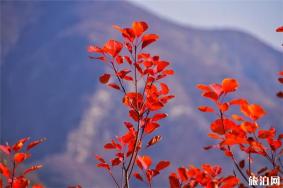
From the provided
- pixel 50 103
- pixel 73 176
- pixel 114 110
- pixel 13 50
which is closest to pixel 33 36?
pixel 13 50

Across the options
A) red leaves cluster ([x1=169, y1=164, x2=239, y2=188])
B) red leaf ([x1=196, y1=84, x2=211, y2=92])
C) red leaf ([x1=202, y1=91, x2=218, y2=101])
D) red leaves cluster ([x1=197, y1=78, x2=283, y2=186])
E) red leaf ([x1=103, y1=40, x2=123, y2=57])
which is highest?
red leaf ([x1=103, y1=40, x2=123, y2=57])

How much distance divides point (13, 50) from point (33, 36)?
584 centimetres

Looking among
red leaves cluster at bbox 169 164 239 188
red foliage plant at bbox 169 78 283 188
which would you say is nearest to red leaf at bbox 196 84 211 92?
red foliage plant at bbox 169 78 283 188

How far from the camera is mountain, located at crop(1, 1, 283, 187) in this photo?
6091 cm

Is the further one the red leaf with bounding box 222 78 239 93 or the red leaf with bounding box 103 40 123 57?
the red leaf with bounding box 103 40 123 57

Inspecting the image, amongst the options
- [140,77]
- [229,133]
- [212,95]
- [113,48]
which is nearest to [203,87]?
[212,95]

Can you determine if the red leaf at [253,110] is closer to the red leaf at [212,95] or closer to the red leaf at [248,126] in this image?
the red leaf at [248,126]

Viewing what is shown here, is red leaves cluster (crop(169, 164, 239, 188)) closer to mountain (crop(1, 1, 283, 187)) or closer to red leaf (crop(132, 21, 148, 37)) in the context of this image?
red leaf (crop(132, 21, 148, 37))

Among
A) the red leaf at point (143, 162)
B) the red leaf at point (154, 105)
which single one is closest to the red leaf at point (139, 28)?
the red leaf at point (154, 105)

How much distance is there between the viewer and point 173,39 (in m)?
94.1

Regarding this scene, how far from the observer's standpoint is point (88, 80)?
7081cm

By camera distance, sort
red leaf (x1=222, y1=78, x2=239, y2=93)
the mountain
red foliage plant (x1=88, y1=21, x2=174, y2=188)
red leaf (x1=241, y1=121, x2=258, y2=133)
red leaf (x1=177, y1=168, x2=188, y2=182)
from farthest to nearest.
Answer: the mountain → red foliage plant (x1=88, y1=21, x2=174, y2=188) → red leaf (x1=177, y1=168, x2=188, y2=182) → red leaf (x1=222, y1=78, x2=239, y2=93) → red leaf (x1=241, y1=121, x2=258, y2=133)

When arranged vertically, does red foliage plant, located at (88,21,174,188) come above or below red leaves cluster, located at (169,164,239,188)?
above

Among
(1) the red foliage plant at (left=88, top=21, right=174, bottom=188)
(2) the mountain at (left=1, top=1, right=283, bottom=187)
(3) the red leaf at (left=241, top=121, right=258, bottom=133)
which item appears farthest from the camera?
(2) the mountain at (left=1, top=1, right=283, bottom=187)
